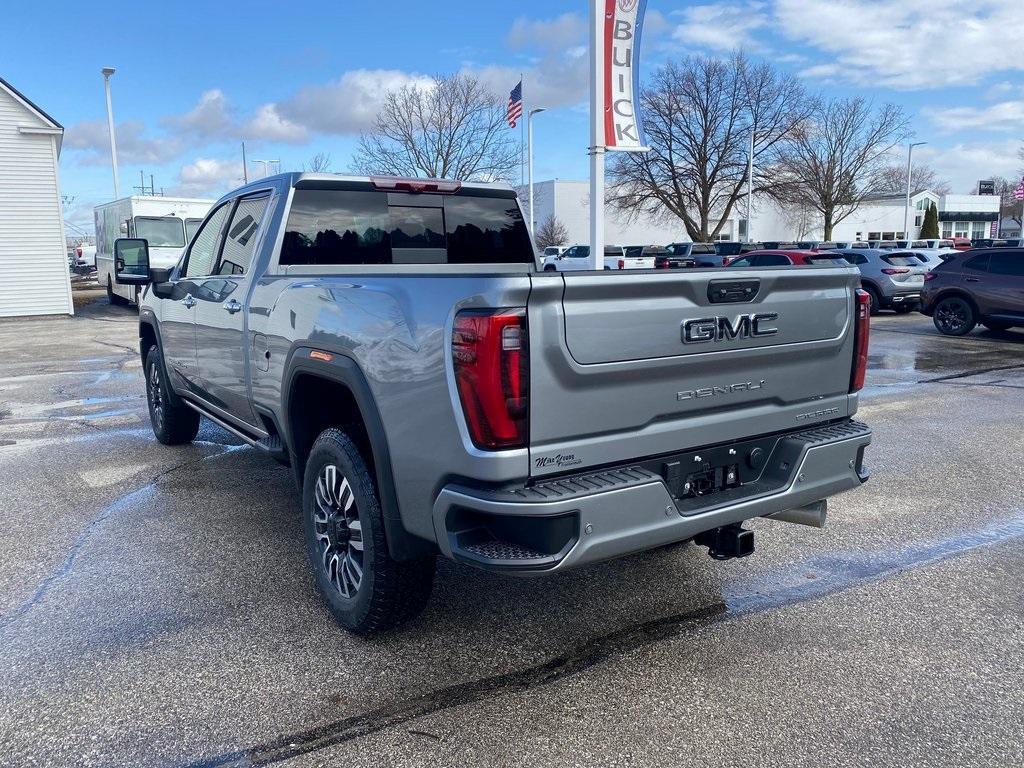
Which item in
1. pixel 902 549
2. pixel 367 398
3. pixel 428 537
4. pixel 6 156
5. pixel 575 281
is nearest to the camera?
pixel 575 281

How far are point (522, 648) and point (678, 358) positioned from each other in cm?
142

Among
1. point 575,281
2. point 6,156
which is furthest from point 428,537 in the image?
point 6,156

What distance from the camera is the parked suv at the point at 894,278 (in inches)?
774

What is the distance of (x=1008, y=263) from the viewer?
47.1ft

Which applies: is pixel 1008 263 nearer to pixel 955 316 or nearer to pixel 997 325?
pixel 997 325

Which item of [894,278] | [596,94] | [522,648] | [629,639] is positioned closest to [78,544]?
[522,648]

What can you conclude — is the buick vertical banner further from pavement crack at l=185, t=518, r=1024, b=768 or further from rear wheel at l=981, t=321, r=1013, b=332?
rear wheel at l=981, t=321, r=1013, b=332

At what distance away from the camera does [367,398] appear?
3.26m

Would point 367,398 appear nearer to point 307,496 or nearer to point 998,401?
point 307,496

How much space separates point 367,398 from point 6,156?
23340 millimetres

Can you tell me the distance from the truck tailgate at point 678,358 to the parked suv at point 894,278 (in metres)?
17.7

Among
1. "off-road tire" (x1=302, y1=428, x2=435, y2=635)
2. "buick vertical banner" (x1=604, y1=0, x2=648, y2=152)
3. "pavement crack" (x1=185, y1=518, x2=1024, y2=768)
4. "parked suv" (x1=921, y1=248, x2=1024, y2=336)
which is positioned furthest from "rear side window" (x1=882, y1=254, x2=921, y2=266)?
"off-road tire" (x1=302, y1=428, x2=435, y2=635)

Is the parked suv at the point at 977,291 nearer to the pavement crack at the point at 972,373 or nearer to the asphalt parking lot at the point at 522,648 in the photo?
the pavement crack at the point at 972,373

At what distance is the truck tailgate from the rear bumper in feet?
0.41
